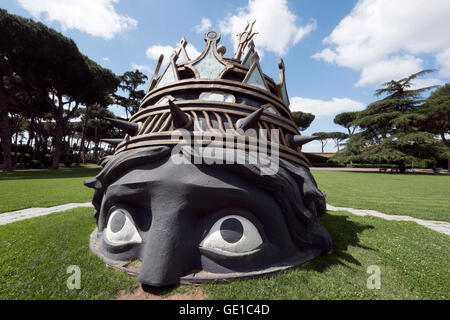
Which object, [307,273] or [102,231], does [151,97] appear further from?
[307,273]

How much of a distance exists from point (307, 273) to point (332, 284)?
0.32 metres

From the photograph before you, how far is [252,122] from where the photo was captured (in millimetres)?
2820

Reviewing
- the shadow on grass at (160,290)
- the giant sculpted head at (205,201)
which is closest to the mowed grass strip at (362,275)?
the giant sculpted head at (205,201)

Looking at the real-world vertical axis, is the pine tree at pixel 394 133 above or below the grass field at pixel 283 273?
above

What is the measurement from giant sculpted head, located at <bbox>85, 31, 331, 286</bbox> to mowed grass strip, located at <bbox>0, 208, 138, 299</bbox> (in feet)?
0.79

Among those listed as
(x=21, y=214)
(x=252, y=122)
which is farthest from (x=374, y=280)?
(x=21, y=214)

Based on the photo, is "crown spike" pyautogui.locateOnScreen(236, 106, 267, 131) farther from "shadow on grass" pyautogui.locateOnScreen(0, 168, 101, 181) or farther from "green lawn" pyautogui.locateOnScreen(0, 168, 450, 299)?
"shadow on grass" pyautogui.locateOnScreen(0, 168, 101, 181)

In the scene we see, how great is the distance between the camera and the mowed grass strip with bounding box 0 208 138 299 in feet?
7.50

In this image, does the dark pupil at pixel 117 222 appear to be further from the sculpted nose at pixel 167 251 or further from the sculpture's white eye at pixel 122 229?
the sculpted nose at pixel 167 251

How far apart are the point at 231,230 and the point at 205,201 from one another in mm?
521

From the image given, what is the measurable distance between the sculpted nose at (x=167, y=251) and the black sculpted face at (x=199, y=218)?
10 millimetres

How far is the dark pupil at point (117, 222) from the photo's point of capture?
2715 mm

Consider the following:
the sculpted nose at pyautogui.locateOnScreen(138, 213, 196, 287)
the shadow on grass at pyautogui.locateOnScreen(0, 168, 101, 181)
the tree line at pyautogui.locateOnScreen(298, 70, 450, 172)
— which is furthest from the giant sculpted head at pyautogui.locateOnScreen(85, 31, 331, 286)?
the tree line at pyautogui.locateOnScreen(298, 70, 450, 172)

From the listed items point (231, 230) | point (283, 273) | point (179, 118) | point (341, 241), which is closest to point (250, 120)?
point (179, 118)
